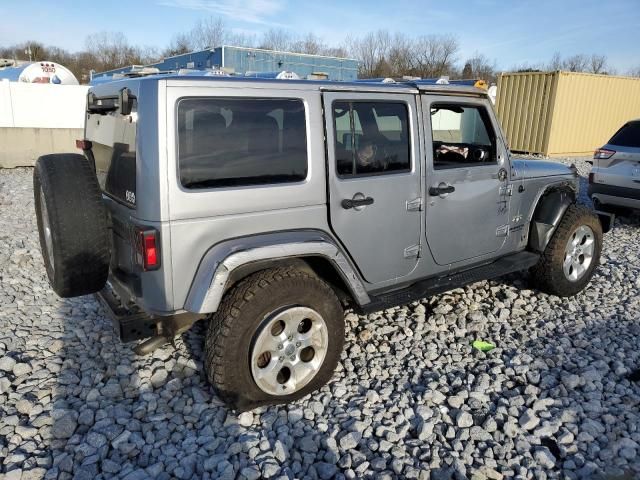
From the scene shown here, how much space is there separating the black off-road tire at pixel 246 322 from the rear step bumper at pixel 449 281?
609mm

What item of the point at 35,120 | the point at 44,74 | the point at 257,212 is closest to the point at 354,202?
the point at 257,212

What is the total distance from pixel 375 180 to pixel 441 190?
0.62 m

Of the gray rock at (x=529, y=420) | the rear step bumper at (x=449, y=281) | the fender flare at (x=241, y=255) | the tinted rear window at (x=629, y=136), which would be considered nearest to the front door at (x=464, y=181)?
the rear step bumper at (x=449, y=281)

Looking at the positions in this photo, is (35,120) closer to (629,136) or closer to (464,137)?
(464,137)

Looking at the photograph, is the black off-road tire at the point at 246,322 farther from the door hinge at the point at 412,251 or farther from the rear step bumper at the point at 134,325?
the door hinge at the point at 412,251

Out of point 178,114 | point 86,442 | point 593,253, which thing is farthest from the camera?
point 593,253

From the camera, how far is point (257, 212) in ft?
9.55

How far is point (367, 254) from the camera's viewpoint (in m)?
3.44

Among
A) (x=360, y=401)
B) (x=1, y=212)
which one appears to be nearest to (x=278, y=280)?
(x=360, y=401)

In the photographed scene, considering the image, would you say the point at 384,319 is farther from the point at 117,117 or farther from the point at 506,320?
the point at 117,117

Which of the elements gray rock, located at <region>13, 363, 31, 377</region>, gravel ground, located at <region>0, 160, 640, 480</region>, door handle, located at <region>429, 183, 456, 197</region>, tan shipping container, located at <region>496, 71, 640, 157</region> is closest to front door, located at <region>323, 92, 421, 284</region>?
door handle, located at <region>429, 183, 456, 197</region>

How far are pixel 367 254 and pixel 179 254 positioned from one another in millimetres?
1314

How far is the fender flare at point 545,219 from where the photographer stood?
4.59 meters

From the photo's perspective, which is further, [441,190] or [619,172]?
[619,172]
